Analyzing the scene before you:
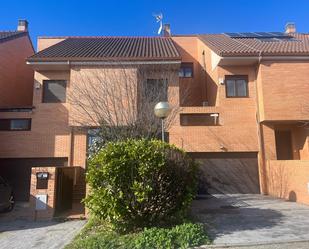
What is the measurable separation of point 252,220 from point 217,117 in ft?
24.8

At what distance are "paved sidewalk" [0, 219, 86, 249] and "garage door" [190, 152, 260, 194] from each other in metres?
→ 7.57

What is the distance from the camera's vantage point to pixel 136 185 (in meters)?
7.30

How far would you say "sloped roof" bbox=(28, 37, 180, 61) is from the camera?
16.0m

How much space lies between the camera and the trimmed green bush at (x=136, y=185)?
739 cm

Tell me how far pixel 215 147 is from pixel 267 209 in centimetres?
514

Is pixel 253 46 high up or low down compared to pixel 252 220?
up

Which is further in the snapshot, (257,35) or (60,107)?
(257,35)

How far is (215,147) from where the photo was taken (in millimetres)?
15680

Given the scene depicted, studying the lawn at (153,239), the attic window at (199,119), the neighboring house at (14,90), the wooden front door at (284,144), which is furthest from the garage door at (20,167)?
the wooden front door at (284,144)

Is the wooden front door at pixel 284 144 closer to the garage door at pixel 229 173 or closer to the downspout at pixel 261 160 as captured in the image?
the downspout at pixel 261 160

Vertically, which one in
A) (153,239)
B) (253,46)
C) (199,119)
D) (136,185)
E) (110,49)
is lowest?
(153,239)

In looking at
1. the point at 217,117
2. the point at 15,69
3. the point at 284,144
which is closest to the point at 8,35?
the point at 15,69

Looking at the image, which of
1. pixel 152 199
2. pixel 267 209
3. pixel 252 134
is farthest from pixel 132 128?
pixel 252 134

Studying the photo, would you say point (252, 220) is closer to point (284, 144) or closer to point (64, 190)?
point (64, 190)
